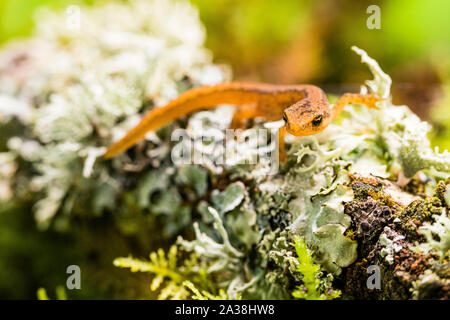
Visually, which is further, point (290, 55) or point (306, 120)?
point (290, 55)

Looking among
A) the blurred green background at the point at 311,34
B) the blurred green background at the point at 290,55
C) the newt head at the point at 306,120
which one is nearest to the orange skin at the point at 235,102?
the newt head at the point at 306,120

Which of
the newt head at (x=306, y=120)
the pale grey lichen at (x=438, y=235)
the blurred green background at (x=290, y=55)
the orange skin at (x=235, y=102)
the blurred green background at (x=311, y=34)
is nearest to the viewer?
the pale grey lichen at (x=438, y=235)

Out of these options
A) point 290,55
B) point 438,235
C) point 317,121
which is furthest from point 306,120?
point 290,55

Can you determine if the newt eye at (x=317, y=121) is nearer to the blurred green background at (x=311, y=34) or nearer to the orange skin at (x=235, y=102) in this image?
the orange skin at (x=235, y=102)

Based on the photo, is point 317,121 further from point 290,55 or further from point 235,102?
point 290,55

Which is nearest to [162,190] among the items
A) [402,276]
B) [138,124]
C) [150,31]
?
[138,124]

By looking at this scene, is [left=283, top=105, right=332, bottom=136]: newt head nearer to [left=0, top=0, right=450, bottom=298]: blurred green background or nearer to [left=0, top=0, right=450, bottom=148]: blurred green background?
[left=0, top=0, right=450, bottom=298]: blurred green background
